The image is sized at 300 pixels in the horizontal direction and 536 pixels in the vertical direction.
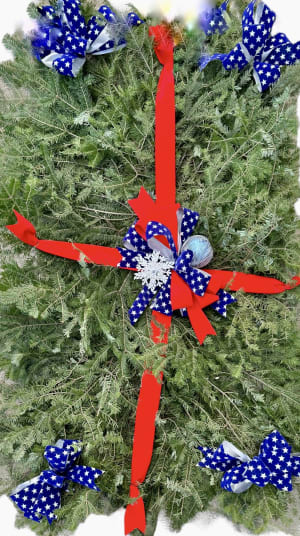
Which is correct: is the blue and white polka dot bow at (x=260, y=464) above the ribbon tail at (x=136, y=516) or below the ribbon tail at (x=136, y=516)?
above

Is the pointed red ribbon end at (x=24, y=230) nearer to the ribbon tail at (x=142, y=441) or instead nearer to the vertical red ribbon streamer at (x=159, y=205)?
the vertical red ribbon streamer at (x=159, y=205)

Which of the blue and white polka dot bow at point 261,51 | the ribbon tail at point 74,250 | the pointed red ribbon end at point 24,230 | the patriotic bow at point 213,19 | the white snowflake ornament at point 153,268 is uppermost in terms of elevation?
the patriotic bow at point 213,19

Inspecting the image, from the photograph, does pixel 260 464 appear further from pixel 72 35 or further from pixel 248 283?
pixel 72 35

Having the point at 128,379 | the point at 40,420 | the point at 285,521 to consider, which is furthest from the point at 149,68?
the point at 285,521

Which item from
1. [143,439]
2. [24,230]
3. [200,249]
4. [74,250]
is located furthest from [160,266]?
[143,439]

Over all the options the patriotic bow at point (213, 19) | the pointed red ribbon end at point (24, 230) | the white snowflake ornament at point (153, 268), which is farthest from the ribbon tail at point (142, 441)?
the patriotic bow at point (213, 19)

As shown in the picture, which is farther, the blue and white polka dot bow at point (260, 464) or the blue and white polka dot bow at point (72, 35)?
the blue and white polka dot bow at point (72, 35)
